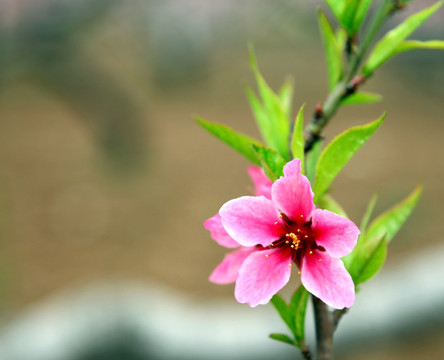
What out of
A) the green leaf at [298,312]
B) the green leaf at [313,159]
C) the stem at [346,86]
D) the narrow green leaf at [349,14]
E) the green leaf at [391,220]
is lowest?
the green leaf at [298,312]

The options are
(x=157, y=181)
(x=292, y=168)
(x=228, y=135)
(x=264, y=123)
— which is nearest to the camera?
(x=292, y=168)

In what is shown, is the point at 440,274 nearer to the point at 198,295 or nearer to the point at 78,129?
the point at 198,295

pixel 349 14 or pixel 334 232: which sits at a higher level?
pixel 349 14

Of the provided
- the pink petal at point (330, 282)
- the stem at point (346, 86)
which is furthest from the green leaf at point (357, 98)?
the pink petal at point (330, 282)

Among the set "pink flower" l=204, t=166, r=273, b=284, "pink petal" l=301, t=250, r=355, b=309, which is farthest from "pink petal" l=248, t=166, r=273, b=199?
"pink petal" l=301, t=250, r=355, b=309

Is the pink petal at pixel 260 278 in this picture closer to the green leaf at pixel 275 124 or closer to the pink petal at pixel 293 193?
the pink petal at pixel 293 193

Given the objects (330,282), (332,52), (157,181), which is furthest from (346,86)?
(157,181)

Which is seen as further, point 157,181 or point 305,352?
point 157,181

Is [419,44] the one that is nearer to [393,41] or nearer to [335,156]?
[393,41]
